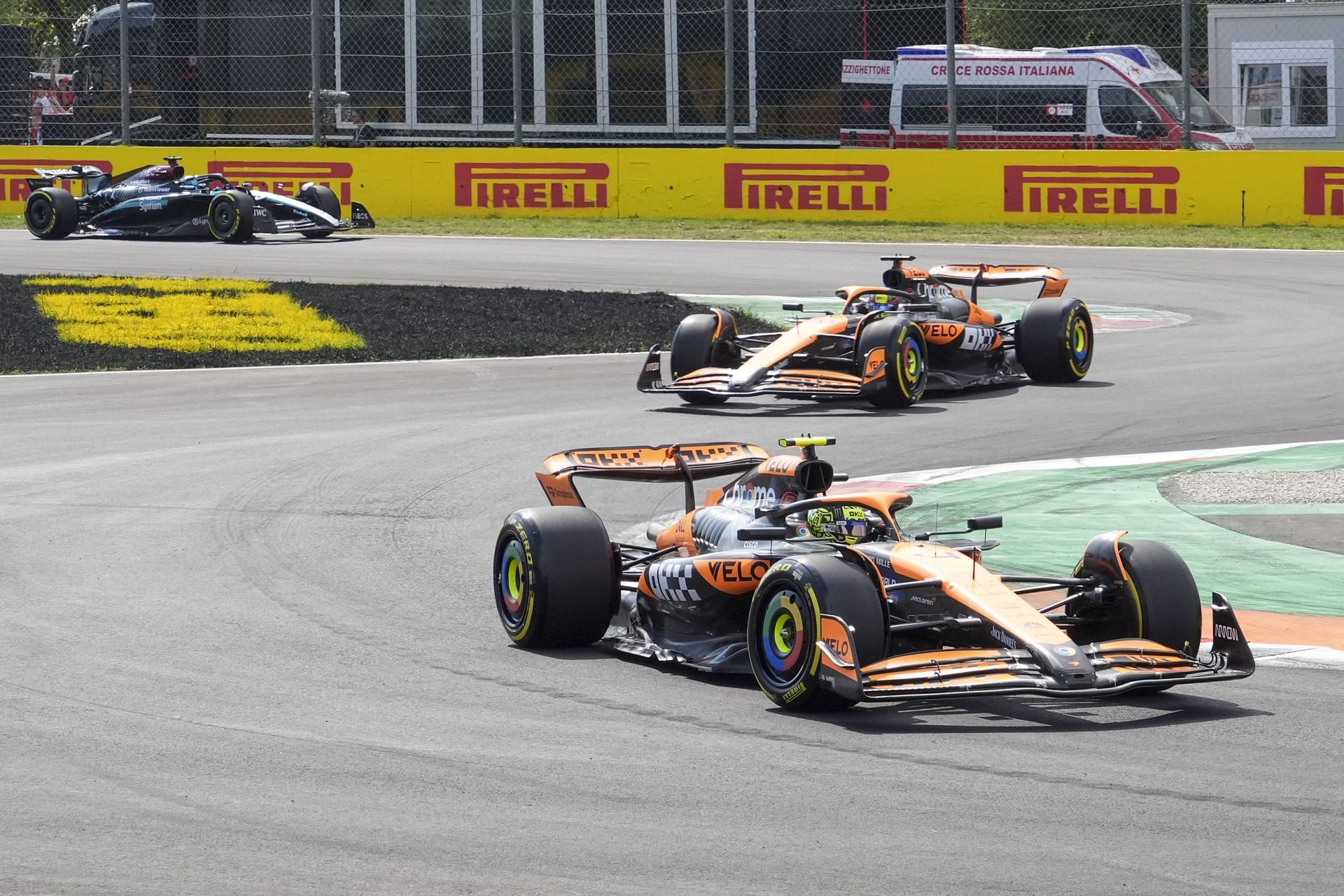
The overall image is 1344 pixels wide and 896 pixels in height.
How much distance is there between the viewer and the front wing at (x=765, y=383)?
45.7ft

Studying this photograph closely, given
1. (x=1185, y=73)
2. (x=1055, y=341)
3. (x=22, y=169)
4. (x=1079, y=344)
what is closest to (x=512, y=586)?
(x=1055, y=341)

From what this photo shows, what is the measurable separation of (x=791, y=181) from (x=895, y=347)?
49.0ft

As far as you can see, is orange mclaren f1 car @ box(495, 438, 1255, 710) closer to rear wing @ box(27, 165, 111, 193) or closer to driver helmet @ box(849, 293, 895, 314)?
driver helmet @ box(849, 293, 895, 314)

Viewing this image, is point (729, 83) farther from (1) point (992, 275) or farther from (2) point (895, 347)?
(2) point (895, 347)

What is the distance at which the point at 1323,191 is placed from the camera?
2572cm

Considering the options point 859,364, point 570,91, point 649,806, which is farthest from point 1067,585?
point 570,91

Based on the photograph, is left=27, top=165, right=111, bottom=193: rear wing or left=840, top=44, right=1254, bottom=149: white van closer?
left=840, top=44, right=1254, bottom=149: white van

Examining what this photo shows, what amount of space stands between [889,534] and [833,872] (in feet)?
8.22

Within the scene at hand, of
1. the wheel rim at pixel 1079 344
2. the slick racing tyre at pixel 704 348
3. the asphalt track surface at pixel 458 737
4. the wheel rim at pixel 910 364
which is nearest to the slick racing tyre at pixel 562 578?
the asphalt track surface at pixel 458 737

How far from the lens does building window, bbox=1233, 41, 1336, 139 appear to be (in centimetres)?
2655

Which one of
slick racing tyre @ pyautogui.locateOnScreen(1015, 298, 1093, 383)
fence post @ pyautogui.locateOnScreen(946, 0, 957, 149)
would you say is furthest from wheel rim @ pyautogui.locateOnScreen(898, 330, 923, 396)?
fence post @ pyautogui.locateOnScreen(946, 0, 957, 149)

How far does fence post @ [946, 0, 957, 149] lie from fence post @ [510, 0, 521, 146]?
6.37 metres

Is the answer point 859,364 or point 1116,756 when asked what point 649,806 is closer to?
point 1116,756

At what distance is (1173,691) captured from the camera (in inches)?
273
